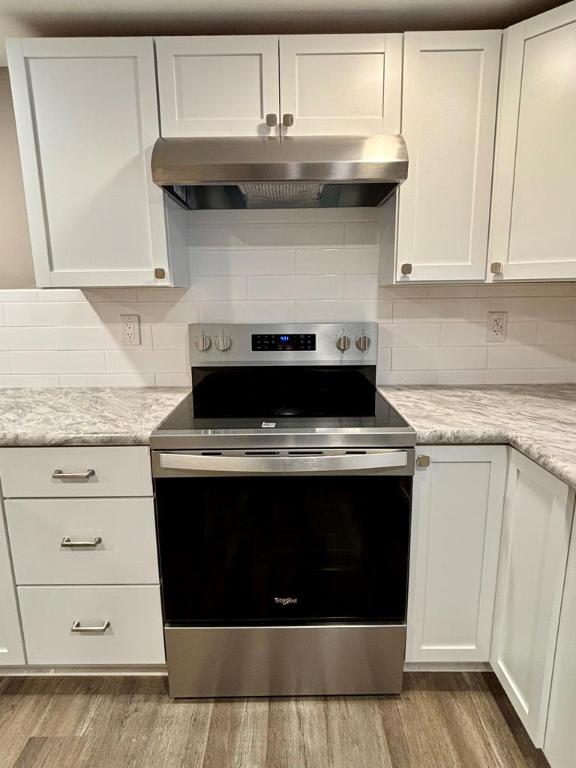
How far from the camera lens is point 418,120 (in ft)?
4.62

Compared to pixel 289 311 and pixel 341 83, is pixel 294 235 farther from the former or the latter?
pixel 341 83

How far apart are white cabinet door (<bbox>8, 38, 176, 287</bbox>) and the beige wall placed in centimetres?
41

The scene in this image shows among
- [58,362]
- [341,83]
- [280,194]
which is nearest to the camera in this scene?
[341,83]

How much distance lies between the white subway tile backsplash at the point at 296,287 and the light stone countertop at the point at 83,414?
0.55m

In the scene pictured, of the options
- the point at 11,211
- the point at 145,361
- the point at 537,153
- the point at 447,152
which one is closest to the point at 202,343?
the point at 145,361

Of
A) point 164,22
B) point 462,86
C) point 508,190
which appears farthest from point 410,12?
point 164,22

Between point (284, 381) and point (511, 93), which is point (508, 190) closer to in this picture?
point (511, 93)

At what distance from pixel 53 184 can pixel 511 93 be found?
1.58m

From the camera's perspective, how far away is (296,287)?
5.86 feet

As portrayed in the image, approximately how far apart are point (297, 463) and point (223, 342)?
738mm

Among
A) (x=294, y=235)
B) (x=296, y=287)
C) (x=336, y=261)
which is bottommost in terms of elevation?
(x=296, y=287)

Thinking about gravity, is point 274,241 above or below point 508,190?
below

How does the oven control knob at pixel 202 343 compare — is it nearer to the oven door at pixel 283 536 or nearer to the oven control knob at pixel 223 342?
the oven control knob at pixel 223 342

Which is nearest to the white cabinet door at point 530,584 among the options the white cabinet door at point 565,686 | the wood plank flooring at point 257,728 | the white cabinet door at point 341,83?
the white cabinet door at point 565,686
